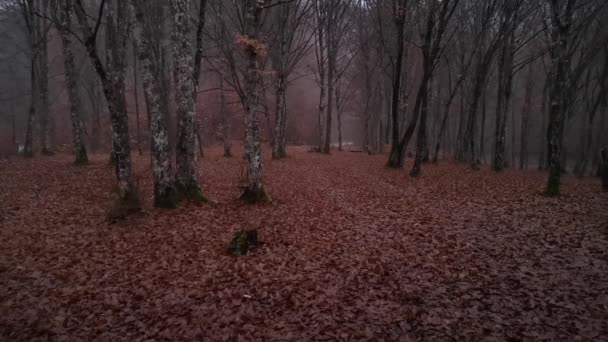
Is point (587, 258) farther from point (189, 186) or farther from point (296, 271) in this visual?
point (189, 186)

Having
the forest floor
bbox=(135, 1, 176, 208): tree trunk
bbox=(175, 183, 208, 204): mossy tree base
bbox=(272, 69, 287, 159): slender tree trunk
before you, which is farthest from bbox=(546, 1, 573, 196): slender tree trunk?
bbox=(272, 69, 287, 159): slender tree trunk

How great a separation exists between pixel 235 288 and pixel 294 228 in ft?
9.56

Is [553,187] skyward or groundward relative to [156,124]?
groundward

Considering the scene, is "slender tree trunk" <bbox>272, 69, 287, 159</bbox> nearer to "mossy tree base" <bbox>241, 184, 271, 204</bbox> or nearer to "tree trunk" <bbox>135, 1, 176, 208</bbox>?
"mossy tree base" <bbox>241, 184, 271, 204</bbox>

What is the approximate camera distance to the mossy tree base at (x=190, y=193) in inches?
371

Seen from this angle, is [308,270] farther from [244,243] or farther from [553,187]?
[553,187]

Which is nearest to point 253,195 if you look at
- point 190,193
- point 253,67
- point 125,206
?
point 190,193

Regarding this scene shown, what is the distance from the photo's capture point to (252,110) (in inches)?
373

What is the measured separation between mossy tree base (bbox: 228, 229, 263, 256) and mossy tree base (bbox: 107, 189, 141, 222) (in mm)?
3386

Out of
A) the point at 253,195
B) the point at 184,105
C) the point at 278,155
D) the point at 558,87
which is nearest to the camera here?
the point at 184,105

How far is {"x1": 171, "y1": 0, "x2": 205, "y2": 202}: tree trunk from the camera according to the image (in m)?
8.62

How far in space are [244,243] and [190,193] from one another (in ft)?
12.4

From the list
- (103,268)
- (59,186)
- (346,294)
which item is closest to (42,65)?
(59,186)

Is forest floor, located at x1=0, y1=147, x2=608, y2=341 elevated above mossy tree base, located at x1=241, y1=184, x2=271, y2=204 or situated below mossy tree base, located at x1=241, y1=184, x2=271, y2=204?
below
